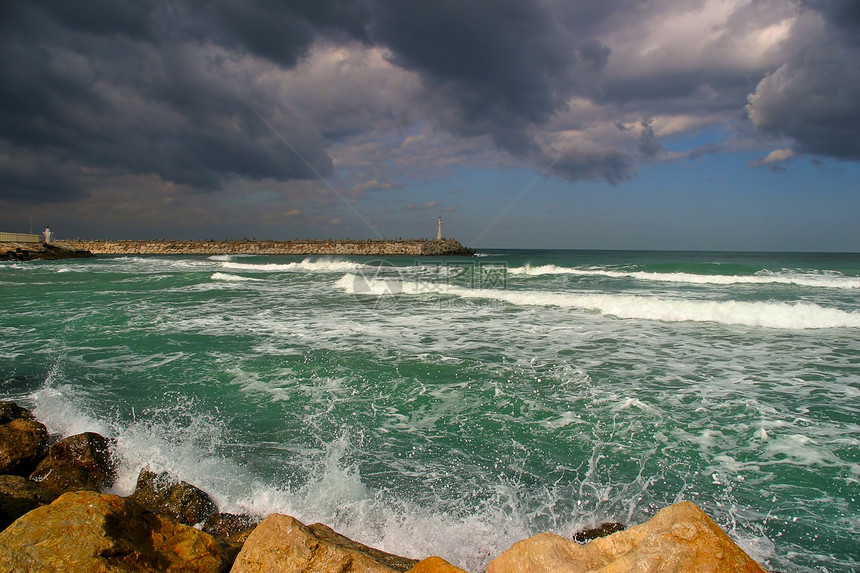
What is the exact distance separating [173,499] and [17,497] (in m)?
1.07

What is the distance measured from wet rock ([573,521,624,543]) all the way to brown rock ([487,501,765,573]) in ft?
3.13

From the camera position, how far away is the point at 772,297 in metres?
19.6

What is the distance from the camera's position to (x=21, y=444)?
468cm

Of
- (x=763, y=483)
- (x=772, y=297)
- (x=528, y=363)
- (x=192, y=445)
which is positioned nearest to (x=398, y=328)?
(x=528, y=363)

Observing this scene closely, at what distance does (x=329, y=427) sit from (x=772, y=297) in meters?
21.6

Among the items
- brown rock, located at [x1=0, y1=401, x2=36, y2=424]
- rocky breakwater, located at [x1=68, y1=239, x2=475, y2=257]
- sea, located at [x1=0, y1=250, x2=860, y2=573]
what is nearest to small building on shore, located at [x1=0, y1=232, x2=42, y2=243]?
rocky breakwater, located at [x1=68, y1=239, x2=475, y2=257]

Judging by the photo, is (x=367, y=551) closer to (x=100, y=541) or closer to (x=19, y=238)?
(x=100, y=541)

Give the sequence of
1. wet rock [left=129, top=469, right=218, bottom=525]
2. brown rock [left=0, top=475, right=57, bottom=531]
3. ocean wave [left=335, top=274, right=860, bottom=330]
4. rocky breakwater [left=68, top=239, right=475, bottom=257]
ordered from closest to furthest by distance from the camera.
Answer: brown rock [left=0, top=475, right=57, bottom=531], wet rock [left=129, top=469, right=218, bottom=525], ocean wave [left=335, top=274, right=860, bottom=330], rocky breakwater [left=68, top=239, right=475, bottom=257]

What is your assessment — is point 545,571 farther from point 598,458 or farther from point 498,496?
point 598,458

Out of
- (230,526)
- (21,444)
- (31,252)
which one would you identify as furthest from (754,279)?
(31,252)

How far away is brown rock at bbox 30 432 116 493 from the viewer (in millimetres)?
4324

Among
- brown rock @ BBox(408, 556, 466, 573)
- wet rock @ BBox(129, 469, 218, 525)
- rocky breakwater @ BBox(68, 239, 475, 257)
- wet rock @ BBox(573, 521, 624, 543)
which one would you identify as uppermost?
rocky breakwater @ BBox(68, 239, 475, 257)

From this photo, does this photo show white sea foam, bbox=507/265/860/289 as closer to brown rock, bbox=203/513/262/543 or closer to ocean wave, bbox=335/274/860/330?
ocean wave, bbox=335/274/860/330

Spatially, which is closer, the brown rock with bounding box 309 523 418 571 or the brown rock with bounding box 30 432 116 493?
the brown rock with bounding box 309 523 418 571
